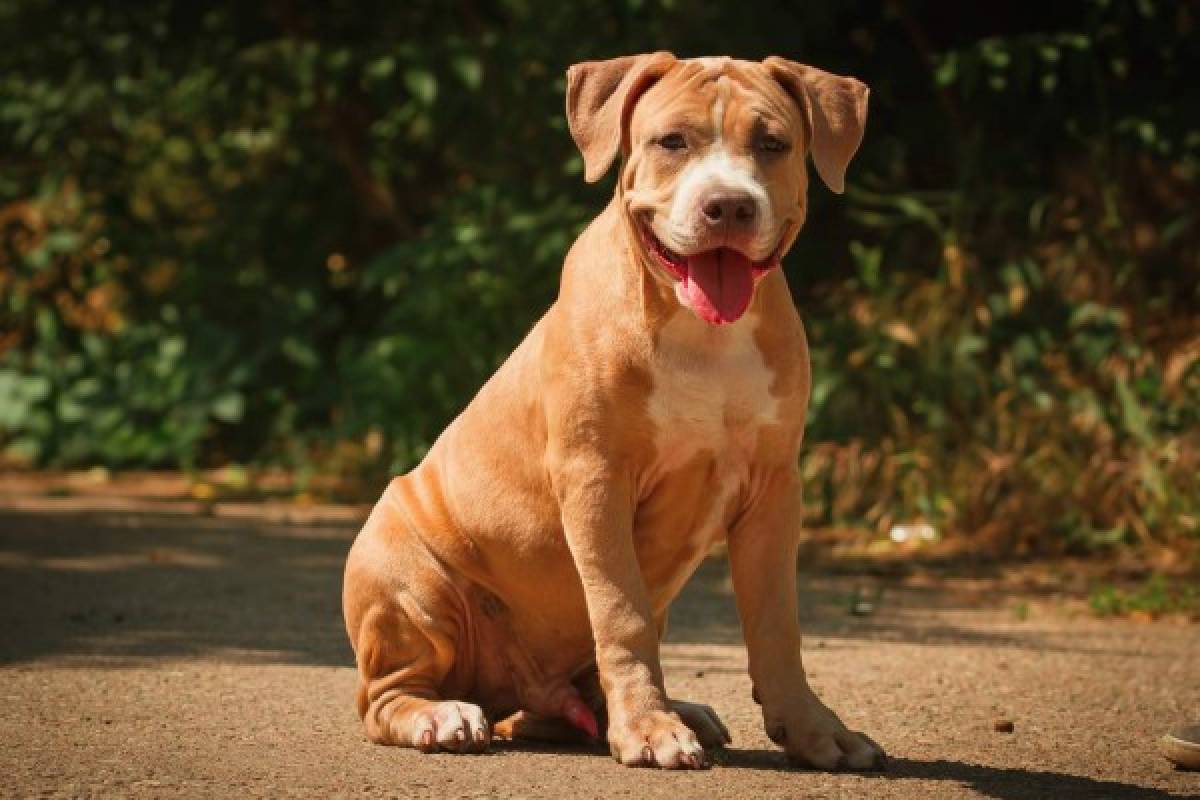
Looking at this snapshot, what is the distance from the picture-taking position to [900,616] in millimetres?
7043

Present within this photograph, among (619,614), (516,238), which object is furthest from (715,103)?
(516,238)

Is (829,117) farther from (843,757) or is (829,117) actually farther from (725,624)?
(725,624)

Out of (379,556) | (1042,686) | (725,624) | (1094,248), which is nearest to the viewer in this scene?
(379,556)

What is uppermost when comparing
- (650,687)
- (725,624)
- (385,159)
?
(385,159)

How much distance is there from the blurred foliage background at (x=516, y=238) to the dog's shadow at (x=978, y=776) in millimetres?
3693

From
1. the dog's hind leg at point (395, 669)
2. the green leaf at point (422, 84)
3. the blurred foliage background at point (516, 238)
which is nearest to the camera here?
the dog's hind leg at point (395, 669)

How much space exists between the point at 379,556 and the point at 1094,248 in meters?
5.26

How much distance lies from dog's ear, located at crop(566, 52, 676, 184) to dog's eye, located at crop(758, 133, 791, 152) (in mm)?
363

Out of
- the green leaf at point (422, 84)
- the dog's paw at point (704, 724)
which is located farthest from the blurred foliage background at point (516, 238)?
the dog's paw at point (704, 724)

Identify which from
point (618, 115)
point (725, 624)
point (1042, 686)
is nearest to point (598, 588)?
point (618, 115)

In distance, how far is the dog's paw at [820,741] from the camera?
4312mm

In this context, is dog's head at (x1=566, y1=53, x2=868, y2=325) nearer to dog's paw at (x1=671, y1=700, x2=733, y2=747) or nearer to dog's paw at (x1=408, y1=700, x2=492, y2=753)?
dog's paw at (x1=671, y1=700, x2=733, y2=747)

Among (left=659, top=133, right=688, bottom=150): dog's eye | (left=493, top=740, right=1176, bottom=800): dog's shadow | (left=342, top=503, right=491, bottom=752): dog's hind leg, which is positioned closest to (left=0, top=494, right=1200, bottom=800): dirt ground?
(left=493, top=740, right=1176, bottom=800): dog's shadow

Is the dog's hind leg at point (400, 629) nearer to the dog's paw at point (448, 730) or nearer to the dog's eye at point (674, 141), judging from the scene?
the dog's paw at point (448, 730)
